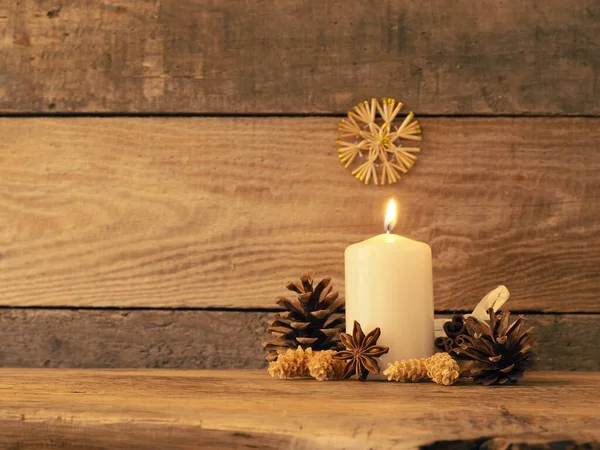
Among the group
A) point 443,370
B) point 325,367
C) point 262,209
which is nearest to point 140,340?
point 262,209

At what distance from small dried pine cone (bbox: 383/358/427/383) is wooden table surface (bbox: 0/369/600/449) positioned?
0.05 meters

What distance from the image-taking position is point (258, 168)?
98 centimetres

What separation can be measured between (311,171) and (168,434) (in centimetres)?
58

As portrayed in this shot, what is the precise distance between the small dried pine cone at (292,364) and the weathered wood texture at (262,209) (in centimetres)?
24

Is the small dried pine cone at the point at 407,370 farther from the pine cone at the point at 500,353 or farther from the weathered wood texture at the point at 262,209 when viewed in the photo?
the weathered wood texture at the point at 262,209

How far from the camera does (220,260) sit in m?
0.97

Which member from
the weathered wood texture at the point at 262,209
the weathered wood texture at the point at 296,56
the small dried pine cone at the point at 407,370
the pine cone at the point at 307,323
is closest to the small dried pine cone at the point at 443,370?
the small dried pine cone at the point at 407,370

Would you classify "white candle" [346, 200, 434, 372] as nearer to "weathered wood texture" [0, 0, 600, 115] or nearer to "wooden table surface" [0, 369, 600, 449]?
"wooden table surface" [0, 369, 600, 449]

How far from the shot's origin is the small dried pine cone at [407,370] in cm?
67

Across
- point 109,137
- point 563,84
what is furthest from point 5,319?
point 563,84

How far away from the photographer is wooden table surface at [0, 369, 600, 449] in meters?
0.41

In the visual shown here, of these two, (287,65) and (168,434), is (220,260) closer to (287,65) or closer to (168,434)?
(287,65)

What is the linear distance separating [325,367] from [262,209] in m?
0.34

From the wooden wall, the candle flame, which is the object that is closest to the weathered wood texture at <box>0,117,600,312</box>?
the wooden wall
